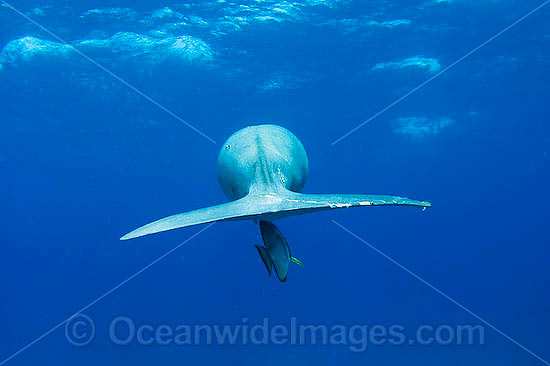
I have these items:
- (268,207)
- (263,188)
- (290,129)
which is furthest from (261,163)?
(290,129)

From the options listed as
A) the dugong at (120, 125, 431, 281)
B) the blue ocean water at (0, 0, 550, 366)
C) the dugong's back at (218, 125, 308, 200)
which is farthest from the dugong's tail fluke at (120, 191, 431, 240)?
the blue ocean water at (0, 0, 550, 366)

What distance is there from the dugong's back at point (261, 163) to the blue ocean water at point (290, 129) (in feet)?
32.7

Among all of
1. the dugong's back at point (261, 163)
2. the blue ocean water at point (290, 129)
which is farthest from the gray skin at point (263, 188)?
the blue ocean water at point (290, 129)

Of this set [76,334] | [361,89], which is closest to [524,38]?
[361,89]

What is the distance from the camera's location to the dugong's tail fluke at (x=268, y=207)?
3.49 m

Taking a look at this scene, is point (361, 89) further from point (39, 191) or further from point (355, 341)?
point (39, 191)

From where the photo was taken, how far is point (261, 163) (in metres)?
4.87

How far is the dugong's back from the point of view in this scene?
4770 mm

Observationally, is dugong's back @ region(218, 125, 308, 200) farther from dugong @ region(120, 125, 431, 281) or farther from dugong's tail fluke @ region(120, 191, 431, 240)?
dugong's tail fluke @ region(120, 191, 431, 240)

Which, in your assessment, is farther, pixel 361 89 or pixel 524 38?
pixel 361 89

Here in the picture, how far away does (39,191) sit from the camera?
3622 cm

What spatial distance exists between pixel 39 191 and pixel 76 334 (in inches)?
517

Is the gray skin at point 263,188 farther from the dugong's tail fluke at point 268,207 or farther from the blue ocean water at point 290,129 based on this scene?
the blue ocean water at point 290,129

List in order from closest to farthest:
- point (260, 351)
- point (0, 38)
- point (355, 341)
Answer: point (0, 38), point (260, 351), point (355, 341)
